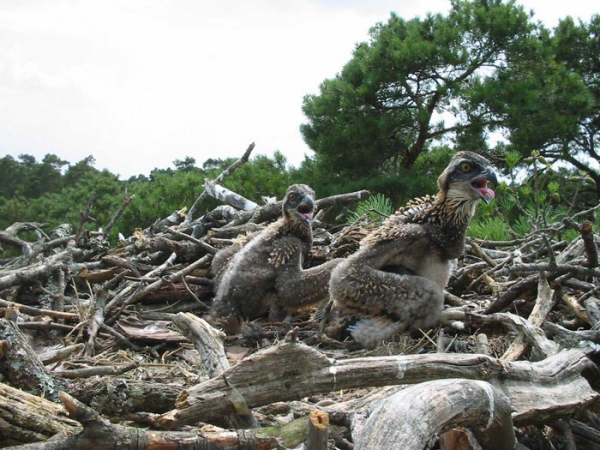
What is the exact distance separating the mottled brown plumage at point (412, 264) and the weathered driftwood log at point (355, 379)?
4.07ft

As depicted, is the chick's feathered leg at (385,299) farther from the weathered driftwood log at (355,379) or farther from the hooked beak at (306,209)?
the weathered driftwood log at (355,379)

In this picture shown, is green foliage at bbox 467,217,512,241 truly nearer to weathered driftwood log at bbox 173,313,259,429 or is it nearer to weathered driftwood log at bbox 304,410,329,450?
weathered driftwood log at bbox 173,313,259,429

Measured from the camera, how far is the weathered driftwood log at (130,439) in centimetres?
223

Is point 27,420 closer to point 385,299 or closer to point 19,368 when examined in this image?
point 19,368

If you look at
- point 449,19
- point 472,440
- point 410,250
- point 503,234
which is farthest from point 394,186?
point 472,440

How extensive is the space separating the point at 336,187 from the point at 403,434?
9.21 metres

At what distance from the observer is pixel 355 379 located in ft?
9.75

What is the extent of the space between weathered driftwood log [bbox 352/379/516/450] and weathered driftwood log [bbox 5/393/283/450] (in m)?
0.41

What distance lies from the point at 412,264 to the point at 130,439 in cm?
291

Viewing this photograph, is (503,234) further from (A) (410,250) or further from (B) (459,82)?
(B) (459,82)

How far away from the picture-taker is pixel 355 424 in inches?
102

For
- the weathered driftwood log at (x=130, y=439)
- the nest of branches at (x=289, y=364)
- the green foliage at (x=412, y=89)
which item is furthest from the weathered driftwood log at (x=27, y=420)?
the green foliage at (x=412, y=89)

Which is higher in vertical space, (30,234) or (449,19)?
(449,19)

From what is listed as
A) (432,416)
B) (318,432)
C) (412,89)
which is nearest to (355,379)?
(432,416)
